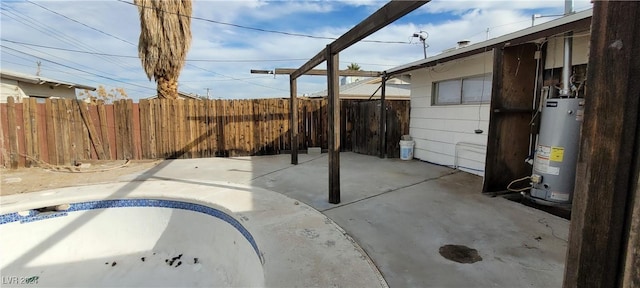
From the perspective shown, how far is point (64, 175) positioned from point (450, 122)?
330 inches

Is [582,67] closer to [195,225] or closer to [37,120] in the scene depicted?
[195,225]

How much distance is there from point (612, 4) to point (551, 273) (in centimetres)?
225

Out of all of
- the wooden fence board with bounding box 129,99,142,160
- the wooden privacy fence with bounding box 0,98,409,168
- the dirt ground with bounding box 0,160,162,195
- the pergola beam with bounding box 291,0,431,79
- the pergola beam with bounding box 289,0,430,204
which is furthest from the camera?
the wooden fence board with bounding box 129,99,142,160

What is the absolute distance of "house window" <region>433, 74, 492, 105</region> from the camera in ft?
18.1

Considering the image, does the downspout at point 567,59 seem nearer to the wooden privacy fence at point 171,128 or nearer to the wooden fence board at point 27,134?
the wooden privacy fence at point 171,128

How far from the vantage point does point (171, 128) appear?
795 centimetres

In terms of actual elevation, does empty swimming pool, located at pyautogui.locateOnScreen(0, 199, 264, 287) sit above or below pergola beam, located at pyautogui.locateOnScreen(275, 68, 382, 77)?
below

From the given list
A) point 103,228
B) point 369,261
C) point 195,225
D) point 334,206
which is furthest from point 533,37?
point 103,228

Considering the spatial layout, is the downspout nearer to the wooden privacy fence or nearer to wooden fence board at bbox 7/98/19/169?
the wooden privacy fence

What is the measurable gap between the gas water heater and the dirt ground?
23.5 ft

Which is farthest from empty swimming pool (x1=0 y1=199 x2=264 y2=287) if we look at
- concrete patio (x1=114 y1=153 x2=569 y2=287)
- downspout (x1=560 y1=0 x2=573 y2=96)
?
downspout (x1=560 y1=0 x2=573 y2=96)

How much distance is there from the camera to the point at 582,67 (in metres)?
3.92

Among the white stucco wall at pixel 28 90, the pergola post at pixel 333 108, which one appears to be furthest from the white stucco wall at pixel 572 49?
the white stucco wall at pixel 28 90

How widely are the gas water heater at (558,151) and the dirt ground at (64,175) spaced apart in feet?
23.5
